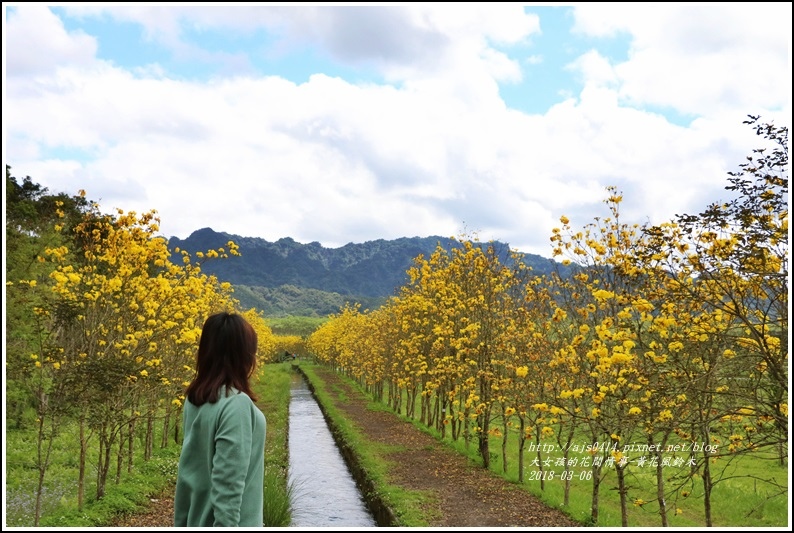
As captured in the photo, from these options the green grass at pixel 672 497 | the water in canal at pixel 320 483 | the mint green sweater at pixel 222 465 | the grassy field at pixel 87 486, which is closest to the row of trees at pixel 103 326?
the grassy field at pixel 87 486

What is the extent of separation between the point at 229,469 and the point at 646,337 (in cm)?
713

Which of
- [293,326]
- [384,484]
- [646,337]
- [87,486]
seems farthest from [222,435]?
[293,326]

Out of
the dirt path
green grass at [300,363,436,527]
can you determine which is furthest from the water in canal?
the dirt path

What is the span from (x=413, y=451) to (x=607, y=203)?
38.7 ft

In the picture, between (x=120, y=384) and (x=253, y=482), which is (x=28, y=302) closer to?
(x=120, y=384)

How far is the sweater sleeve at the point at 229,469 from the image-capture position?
8.80ft

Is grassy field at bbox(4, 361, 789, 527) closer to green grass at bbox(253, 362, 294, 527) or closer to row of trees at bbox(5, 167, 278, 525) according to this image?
green grass at bbox(253, 362, 294, 527)

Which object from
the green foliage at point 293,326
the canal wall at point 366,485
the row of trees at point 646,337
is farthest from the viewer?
the green foliage at point 293,326

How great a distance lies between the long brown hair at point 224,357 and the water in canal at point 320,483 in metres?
9.56

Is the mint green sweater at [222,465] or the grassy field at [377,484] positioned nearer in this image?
the mint green sweater at [222,465]

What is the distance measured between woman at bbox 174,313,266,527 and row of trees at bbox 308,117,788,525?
13.5 ft

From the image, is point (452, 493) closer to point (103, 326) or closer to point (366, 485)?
point (366, 485)

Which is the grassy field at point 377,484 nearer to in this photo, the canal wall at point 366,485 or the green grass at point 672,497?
the green grass at point 672,497

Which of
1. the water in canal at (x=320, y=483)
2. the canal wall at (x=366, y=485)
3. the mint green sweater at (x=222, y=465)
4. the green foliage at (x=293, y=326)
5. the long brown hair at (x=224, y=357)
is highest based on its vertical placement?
the green foliage at (x=293, y=326)
